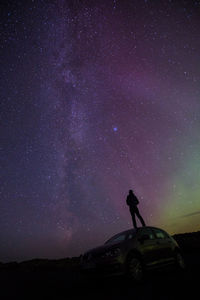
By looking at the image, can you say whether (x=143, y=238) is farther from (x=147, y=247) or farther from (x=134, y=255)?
(x=134, y=255)

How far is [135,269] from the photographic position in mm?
5797

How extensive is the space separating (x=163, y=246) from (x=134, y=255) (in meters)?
1.69

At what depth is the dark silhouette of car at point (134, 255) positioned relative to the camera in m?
5.41

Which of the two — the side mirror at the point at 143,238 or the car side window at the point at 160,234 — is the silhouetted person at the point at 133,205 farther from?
the side mirror at the point at 143,238

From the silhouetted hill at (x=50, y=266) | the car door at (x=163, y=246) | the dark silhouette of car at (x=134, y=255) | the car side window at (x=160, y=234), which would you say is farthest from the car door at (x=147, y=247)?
the silhouetted hill at (x=50, y=266)

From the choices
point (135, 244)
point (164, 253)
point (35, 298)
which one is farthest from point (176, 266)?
point (35, 298)

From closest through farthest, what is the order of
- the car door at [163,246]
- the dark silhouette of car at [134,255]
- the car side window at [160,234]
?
the dark silhouette of car at [134,255]
the car door at [163,246]
the car side window at [160,234]

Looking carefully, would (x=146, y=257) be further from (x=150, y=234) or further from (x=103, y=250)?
(x=103, y=250)

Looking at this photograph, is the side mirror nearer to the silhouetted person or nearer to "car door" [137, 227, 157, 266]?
"car door" [137, 227, 157, 266]

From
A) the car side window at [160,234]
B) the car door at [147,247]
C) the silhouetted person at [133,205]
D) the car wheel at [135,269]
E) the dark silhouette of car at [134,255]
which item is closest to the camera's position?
the dark silhouette of car at [134,255]

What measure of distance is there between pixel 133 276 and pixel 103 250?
3.10 feet

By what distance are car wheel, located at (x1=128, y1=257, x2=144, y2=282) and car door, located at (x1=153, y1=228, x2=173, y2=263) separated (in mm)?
1049

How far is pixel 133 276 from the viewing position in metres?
5.62

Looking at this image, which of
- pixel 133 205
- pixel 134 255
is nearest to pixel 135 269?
pixel 134 255
